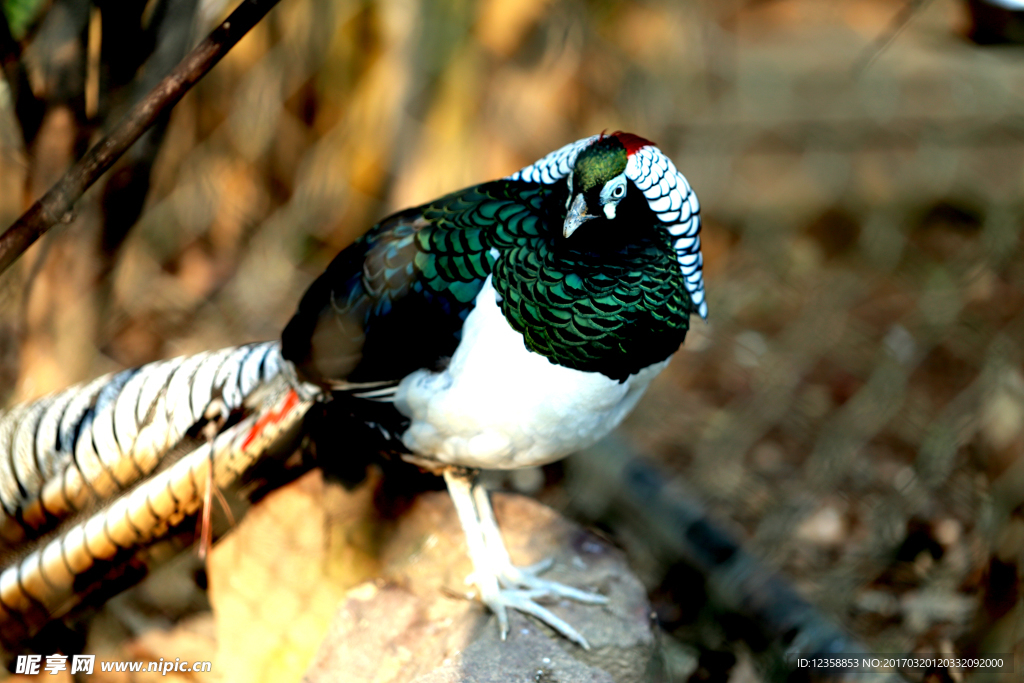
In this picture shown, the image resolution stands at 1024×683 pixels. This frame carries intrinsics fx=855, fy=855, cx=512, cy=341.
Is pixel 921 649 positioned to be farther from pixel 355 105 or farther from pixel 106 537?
pixel 355 105

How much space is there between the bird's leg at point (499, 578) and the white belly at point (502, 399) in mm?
233

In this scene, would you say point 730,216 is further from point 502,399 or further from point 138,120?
point 138,120

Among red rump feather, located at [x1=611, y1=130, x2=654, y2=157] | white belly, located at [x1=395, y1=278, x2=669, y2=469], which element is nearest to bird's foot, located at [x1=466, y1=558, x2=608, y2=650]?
white belly, located at [x1=395, y1=278, x2=669, y2=469]

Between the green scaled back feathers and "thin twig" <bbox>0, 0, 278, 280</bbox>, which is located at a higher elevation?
"thin twig" <bbox>0, 0, 278, 280</bbox>

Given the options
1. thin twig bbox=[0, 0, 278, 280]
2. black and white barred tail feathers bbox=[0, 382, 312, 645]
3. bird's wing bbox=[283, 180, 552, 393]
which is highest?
thin twig bbox=[0, 0, 278, 280]

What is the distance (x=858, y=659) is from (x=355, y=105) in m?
2.22

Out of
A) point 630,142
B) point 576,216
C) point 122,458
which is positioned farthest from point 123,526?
point 630,142

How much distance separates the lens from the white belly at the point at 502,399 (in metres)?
1.37

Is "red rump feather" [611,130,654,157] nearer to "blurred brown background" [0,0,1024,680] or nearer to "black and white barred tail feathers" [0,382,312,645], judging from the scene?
"blurred brown background" [0,0,1024,680]

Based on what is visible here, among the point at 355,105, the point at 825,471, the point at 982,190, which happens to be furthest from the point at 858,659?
the point at 982,190

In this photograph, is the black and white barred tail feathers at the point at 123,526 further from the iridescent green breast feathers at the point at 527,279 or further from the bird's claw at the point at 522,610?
the bird's claw at the point at 522,610

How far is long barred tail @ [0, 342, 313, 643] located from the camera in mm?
1601

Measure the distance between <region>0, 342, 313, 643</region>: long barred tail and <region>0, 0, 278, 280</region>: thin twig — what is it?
1.90ft

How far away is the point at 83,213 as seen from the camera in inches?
74.1
